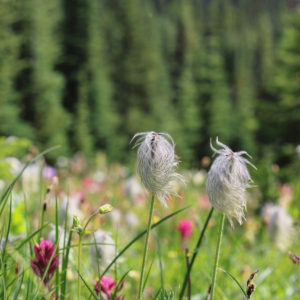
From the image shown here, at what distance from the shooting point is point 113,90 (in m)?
25.7

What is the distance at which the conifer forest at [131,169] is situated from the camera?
39.5 inches

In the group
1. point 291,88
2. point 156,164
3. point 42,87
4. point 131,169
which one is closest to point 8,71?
point 42,87

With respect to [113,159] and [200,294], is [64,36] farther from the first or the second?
[200,294]

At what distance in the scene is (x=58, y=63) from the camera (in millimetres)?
21531

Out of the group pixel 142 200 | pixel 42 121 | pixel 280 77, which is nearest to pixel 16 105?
pixel 42 121

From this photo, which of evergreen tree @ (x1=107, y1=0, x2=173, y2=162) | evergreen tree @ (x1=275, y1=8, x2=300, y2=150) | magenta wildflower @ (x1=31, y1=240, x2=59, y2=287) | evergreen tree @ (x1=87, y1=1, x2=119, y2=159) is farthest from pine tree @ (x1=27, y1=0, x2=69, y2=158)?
magenta wildflower @ (x1=31, y1=240, x2=59, y2=287)

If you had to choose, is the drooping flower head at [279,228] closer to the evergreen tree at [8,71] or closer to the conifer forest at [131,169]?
the conifer forest at [131,169]

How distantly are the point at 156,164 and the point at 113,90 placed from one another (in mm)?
25029

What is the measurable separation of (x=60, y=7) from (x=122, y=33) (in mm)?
6611

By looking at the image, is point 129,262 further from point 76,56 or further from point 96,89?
point 76,56

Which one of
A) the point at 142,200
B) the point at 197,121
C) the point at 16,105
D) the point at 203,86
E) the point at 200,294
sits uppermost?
the point at 200,294

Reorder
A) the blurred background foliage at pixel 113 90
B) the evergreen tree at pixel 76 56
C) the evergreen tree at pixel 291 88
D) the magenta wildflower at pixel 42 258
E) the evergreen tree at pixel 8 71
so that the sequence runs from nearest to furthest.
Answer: the magenta wildflower at pixel 42 258
the evergreen tree at pixel 8 71
the blurred background foliage at pixel 113 90
the evergreen tree at pixel 291 88
the evergreen tree at pixel 76 56

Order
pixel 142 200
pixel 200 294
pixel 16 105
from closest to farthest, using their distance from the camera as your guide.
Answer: pixel 200 294, pixel 142 200, pixel 16 105

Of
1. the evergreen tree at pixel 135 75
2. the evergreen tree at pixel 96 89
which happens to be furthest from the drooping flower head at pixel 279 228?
the evergreen tree at pixel 135 75
